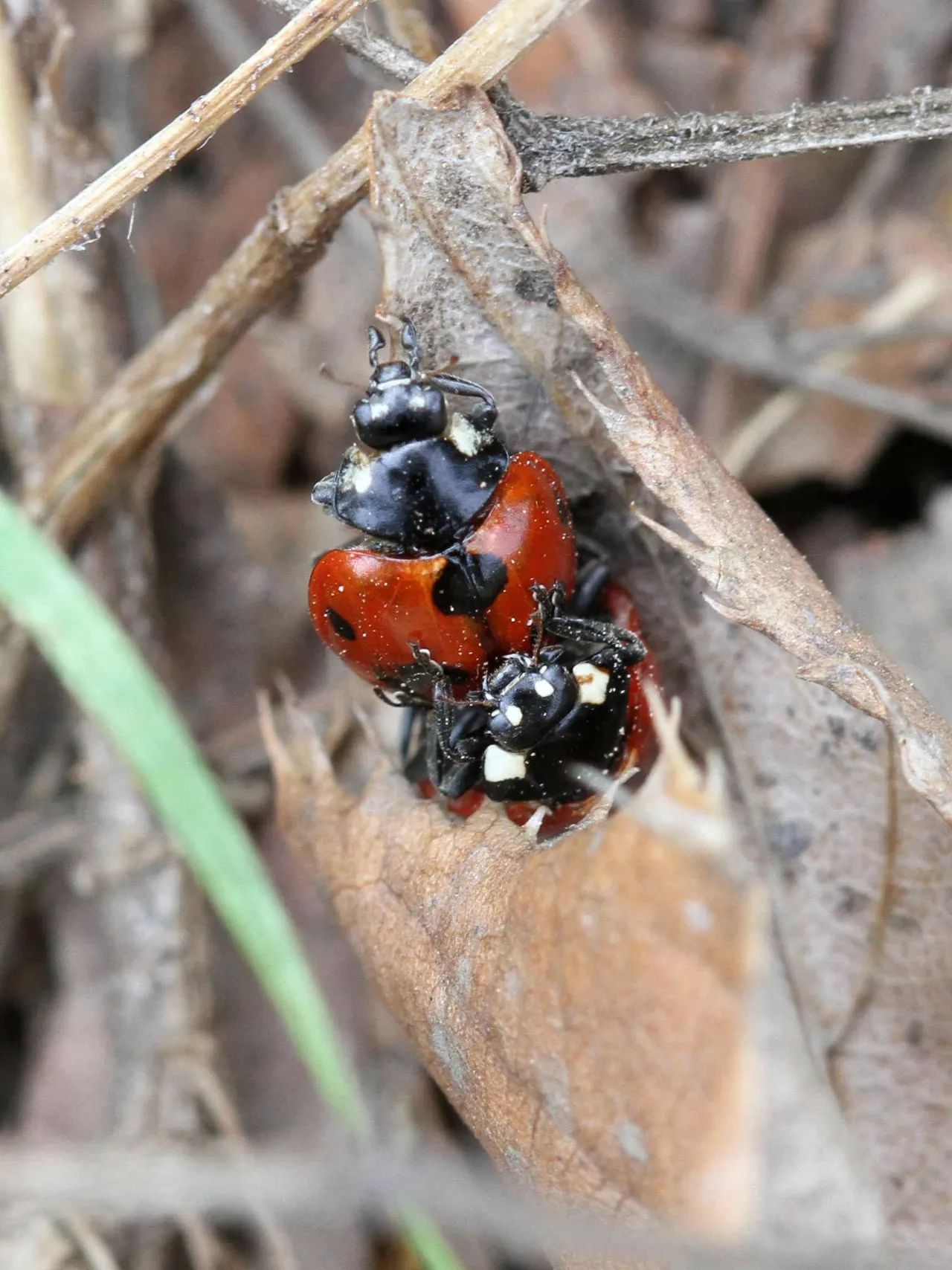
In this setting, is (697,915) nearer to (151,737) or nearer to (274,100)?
(151,737)

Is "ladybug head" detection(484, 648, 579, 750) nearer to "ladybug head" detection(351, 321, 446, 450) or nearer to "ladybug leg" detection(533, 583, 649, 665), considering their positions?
"ladybug leg" detection(533, 583, 649, 665)

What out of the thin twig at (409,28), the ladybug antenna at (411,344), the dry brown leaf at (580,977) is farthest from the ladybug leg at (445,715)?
the thin twig at (409,28)

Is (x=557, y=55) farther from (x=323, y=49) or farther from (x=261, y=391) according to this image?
(x=261, y=391)

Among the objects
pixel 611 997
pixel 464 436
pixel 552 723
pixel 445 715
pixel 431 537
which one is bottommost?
pixel 552 723

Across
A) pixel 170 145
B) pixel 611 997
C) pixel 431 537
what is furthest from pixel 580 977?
pixel 170 145

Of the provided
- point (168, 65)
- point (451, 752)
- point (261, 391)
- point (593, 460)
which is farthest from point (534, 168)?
point (168, 65)

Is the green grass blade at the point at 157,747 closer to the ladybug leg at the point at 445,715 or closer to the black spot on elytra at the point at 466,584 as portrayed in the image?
the ladybug leg at the point at 445,715
